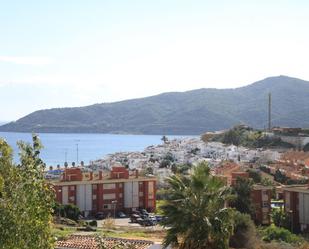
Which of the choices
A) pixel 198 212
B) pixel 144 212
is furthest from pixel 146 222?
pixel 198 212

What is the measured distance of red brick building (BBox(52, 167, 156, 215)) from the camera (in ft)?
161

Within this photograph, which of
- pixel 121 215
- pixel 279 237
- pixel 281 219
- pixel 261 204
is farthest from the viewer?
pixel 121 215

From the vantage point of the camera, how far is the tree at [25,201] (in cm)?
806

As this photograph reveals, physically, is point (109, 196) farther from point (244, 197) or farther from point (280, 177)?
point (280, 177)

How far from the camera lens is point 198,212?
14766 millimetres

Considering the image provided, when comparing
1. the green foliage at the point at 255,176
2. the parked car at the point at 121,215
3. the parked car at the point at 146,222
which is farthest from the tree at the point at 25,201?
the green foliage at the point at 255,176

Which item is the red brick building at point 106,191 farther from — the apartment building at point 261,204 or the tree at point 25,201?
the tree at point 25,201

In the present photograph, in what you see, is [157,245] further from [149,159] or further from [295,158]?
[149,159]

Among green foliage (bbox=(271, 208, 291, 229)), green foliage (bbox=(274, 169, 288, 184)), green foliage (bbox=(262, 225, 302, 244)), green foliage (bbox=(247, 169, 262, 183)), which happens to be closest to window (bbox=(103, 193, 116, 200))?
green foliage (bbox=(271, 208, 291, 229))

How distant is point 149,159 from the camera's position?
105 meters

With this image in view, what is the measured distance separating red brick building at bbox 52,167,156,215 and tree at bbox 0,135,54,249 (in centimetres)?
3954

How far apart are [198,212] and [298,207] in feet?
82.8

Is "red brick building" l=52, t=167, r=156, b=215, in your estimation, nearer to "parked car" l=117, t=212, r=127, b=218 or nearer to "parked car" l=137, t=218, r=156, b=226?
"parked car" l=117, t=212, r=127, b=218

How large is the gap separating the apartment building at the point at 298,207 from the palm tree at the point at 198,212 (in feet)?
78.5
